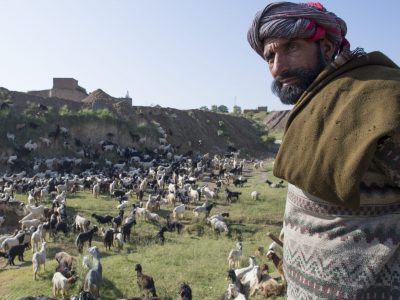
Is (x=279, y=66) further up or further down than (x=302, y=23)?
further down

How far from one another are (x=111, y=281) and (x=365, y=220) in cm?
1032

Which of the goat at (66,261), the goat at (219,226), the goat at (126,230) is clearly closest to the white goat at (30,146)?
the goat at (126,230)

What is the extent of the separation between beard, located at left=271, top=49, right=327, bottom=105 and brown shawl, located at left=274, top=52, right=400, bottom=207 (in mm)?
128

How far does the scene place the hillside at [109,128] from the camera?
32875mm

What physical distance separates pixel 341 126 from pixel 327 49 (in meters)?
0.52

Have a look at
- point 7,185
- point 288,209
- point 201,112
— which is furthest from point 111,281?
point 201,112

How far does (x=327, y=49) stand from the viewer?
204cm

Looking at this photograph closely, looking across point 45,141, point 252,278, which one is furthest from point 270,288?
point 45,141

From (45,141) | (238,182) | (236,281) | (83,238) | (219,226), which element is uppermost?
(45,141)

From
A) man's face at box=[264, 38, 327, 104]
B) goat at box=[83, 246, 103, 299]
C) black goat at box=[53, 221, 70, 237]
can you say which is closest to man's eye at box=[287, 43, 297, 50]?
man's face at box=[264, 38, 327, 104]

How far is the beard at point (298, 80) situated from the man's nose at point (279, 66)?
2 cm

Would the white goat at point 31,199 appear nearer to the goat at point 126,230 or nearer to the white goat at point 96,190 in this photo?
the white goat at point 96,190

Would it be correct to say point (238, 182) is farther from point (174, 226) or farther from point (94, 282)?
point (94, 282)

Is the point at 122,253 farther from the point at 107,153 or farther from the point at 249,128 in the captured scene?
the point at 249,128
